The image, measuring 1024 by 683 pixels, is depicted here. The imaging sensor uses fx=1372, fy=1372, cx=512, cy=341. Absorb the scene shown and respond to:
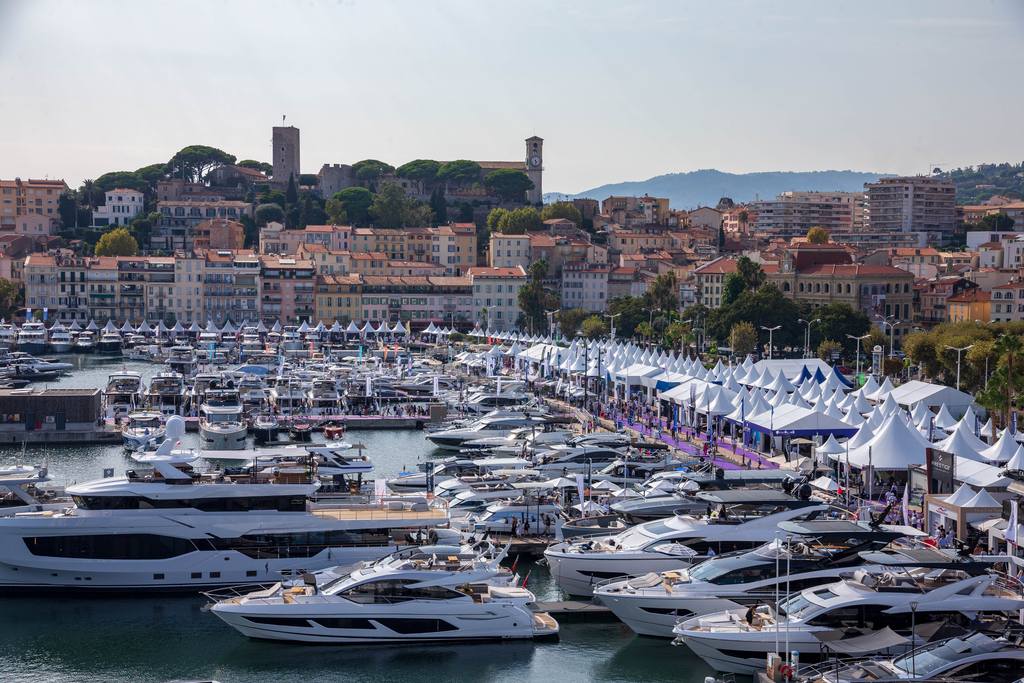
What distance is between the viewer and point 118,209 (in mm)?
105375

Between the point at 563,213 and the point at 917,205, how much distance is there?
34708 millimetres

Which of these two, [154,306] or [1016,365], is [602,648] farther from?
[154,306]

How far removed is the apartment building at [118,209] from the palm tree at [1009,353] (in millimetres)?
79945

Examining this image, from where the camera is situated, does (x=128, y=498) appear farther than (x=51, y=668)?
Yes

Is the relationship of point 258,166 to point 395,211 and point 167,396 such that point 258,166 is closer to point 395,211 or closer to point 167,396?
point 395,211

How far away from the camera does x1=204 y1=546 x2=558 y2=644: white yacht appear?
19.0 metres

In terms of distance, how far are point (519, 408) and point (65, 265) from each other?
49421mm

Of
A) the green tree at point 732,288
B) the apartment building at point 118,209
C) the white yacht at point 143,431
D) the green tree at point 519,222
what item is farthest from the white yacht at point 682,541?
the apartment building at point 118,209

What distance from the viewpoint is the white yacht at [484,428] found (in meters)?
36.9

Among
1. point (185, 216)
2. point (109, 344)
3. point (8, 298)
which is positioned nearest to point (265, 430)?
point (109, 344)

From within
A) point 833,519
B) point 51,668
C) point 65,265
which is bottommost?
point 51,668

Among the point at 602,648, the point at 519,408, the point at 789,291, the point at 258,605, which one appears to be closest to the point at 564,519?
the point at 602,648

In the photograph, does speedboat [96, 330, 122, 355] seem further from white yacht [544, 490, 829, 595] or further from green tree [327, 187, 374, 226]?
white yacht [544, 490, 829, 595]

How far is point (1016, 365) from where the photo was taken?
121 ft
